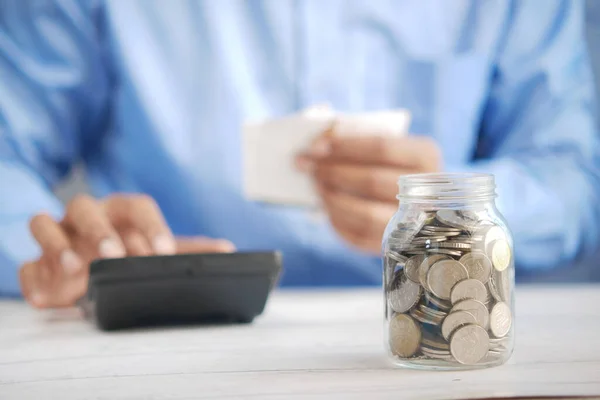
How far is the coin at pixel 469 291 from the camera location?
0.66m

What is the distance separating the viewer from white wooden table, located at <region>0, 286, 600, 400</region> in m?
0.62

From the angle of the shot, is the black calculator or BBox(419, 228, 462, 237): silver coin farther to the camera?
the black calculator

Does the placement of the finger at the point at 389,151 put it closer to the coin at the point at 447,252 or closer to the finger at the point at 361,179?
the finger at the point at 361,179

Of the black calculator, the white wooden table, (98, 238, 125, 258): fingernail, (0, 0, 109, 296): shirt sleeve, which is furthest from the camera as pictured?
(0, 0, 109, 296): shirt sleeve

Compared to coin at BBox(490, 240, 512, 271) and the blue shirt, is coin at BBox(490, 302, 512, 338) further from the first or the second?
the blue shirt

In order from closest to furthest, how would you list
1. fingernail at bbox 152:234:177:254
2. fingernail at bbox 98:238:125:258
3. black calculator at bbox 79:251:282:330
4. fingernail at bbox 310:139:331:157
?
black calculator at bbox 79:251:282:330
fingernail at bbox 98:238:125:258
fingernail at bbox 152:234:177:254
fingernail at bbox 310:139:331:157

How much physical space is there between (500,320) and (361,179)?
2.58 ft

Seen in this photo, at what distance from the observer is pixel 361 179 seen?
4.77 ft

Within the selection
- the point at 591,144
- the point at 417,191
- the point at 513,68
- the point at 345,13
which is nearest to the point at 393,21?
the point at 345,13

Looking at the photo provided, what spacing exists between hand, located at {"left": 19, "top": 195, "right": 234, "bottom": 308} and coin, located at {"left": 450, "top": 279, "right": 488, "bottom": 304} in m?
0.74

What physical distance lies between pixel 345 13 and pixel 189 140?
1.62 feet

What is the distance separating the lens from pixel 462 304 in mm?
657

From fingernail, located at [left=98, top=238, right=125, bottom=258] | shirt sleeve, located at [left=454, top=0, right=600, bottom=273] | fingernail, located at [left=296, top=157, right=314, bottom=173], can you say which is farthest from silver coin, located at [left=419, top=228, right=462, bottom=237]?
shirt sleeve, located at [left=454, top=0, right=600, bottom=273]

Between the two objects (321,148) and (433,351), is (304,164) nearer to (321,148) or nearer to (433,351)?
(321,148)
